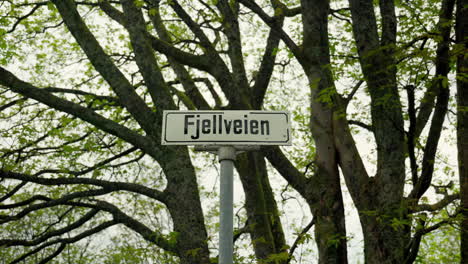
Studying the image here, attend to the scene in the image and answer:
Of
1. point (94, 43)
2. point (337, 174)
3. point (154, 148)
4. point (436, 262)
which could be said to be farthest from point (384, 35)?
point (436, 262)

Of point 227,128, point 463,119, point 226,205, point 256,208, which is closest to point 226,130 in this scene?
point 227,128

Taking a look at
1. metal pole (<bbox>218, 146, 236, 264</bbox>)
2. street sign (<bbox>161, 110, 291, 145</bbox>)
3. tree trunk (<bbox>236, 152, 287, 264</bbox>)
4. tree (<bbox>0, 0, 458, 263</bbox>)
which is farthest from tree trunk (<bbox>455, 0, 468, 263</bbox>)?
metal pole (<bbox>218, 146, 236, 264</bbox>)

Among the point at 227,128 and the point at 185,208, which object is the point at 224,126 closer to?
the point at 227,128

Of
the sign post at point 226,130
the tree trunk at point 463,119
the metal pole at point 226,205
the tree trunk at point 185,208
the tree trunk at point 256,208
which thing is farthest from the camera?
the tree trunk at point 256,208

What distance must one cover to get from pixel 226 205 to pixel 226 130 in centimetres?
41

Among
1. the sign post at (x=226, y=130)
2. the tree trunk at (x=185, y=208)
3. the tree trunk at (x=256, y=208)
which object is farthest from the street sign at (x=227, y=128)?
the tree trunk at (x=256, y=208)

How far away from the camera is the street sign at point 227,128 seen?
6.97 ft

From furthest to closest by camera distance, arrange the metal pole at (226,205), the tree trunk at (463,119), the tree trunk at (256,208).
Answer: the tree trunk at (256,208), the tree trunk at (463,119), the metal pole at (226,205)

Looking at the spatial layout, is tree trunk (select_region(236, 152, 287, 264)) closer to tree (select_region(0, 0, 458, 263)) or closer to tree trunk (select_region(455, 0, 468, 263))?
tree (select_region(0, 0, 458, 263))

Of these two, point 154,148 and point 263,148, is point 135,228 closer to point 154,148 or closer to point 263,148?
point 154,148

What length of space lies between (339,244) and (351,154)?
3.35 ft

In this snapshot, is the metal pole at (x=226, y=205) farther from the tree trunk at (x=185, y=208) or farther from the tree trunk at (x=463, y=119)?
the tree trunk at (x=463, y=119)

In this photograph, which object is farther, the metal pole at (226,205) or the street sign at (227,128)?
the street sign at (227,128)

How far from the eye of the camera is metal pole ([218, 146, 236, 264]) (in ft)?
5.84
